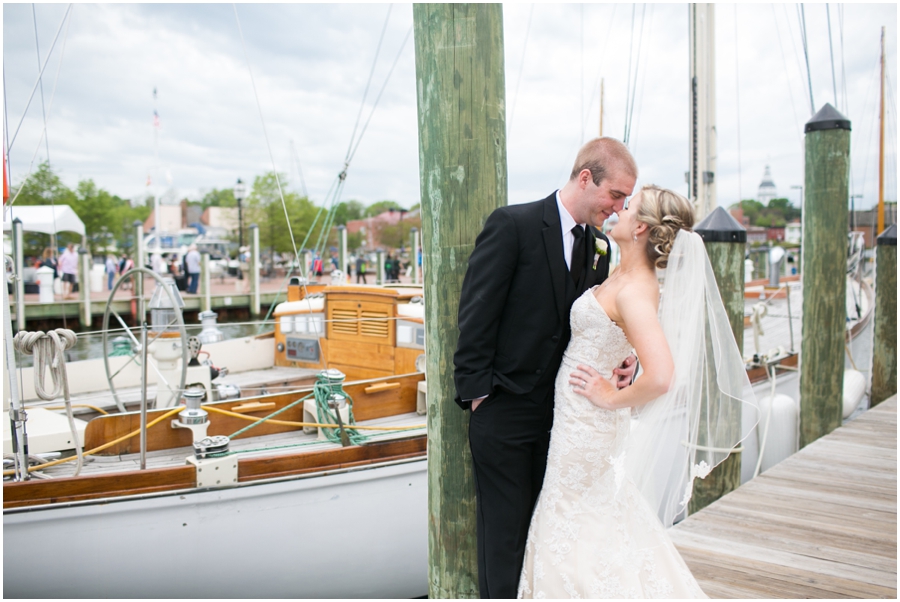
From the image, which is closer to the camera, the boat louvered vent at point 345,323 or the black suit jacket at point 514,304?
the black suit jacket at point 514,304

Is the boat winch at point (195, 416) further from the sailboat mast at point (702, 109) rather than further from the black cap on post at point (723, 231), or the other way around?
the sailboat mast at point (702, 109)

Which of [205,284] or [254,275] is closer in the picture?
[205,284]

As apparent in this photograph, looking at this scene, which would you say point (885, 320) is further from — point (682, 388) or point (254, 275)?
point (254, 275)

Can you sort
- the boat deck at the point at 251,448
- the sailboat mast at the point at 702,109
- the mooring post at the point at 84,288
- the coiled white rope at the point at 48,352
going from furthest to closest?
the mooring post at the point at 84,288, the sailboat mast at the point at 702,109, the boat deck at the point at 251,448, the coiled white rope at the point at 48,352

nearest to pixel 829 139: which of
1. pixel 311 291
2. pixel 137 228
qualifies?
pixel 311 291

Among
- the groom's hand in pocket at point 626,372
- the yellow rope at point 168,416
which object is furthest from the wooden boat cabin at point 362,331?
the groom's hand in pocket at point 626,372

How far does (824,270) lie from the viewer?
563 centimetres

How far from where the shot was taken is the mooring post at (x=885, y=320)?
7.68m

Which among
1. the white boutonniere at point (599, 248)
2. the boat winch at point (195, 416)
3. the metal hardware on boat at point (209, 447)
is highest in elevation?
the white boutonniere at point (599, 248)

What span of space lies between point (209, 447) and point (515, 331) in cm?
276

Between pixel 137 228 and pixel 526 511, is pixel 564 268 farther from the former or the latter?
pixel 137 228

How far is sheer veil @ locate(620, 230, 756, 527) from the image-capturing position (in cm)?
236

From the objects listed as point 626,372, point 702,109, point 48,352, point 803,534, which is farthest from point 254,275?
point 626,372

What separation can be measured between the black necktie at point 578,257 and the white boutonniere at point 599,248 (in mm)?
91
